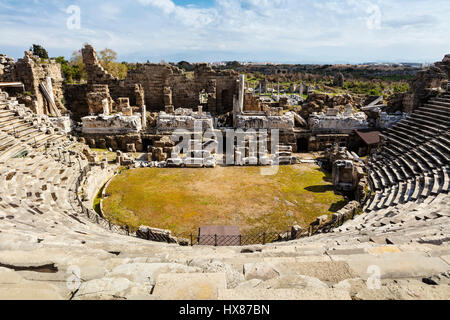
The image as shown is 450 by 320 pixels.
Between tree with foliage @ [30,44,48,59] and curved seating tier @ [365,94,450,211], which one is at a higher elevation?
tree with foliage @ [30,44,48,59]

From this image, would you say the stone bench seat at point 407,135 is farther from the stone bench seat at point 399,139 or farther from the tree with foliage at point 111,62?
the tree with foliage at point 111,62

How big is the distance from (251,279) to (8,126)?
17534 millimetres

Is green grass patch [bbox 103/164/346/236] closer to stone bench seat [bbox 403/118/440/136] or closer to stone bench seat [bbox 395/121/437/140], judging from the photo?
stone bench seat [bbox 395/121/437/140]

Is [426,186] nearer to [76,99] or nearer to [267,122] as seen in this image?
[267,122]

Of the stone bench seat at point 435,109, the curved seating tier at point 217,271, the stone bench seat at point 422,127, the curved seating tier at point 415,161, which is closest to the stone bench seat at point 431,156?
the curved seating tier at point 415,161

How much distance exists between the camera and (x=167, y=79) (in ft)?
88.5

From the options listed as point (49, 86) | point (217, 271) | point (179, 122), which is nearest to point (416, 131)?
point (179, 122)

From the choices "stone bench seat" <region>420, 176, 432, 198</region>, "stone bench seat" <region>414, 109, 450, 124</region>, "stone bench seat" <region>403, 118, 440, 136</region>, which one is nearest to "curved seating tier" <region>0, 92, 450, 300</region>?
"stone bench seat" <region>420, 176, 432, 198</region>

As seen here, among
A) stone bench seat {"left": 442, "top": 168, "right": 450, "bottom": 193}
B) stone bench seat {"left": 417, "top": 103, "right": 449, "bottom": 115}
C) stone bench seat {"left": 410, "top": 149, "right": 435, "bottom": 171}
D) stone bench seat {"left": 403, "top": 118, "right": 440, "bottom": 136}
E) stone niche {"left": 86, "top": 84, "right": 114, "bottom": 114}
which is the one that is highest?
stone niche {"left": 86, "top": 84, "right": 114, "bottom": 114}

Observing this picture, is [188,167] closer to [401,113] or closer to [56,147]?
[56,147]

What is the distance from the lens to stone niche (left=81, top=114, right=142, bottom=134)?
21.2 m

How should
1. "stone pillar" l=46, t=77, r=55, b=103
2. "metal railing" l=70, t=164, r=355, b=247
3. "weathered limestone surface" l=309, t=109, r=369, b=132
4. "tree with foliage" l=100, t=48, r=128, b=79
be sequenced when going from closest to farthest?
"metal railing" l=70, t=164, r=355, b=247 < "weathered limestone surface" l=309, t=109, r=369, b=132 < "stone pillar" l=46, t=77, r=55, b=103 < "tree with foliage" l=100, t=48, r=128, b=79

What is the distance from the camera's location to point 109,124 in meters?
21.3
